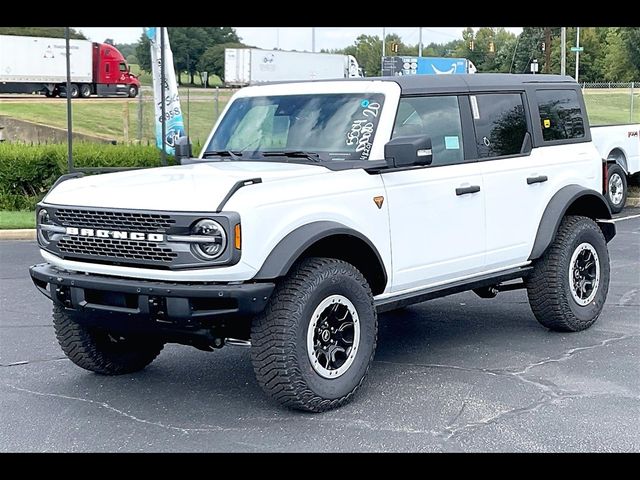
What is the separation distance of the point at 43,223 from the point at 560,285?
3862mm

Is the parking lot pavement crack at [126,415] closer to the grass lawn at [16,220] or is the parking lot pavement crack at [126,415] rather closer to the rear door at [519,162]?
the rear door at [519,162]

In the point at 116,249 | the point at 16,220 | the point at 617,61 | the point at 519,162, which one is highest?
the point at 617,61

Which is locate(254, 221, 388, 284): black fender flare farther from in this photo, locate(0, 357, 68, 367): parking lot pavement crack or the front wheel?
locate(0, 357, 68, 367): parking lot pavement crack

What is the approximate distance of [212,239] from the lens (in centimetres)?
507

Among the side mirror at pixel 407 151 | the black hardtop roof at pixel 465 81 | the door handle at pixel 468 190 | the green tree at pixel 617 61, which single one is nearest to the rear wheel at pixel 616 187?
the black hardtop roof at pixel 465 81

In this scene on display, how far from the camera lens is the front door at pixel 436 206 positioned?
6133 mm

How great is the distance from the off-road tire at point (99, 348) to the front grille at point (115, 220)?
2.14 feet

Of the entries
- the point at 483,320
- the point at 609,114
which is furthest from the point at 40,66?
the point at 483,320

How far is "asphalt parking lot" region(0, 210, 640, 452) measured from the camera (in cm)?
504

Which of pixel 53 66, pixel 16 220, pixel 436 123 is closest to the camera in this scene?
pixel 436 123

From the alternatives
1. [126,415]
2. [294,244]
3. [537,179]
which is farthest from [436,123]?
[126,415]

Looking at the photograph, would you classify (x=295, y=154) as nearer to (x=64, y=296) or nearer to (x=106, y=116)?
(x=64, y=296)

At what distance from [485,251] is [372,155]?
1.23 m
